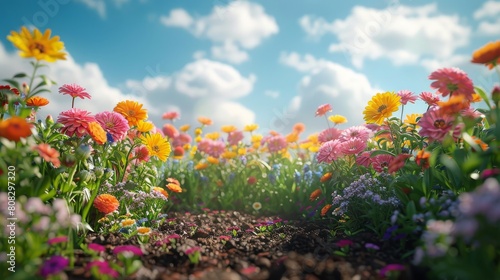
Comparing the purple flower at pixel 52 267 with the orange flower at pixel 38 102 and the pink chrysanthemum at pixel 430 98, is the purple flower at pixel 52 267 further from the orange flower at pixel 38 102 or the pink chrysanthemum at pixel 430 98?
the pink chrysanthemum at pixel 430 98

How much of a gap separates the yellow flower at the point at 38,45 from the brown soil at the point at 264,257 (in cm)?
141

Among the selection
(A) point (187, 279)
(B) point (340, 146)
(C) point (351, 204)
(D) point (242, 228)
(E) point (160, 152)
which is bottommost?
(A) point (187, 279)

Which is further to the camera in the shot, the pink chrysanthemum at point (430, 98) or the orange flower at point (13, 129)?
the pink chrysanthemum at point (430, 98)

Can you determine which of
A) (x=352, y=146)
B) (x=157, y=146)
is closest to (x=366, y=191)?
(x=352, y=146)

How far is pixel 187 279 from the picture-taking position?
2.22 m

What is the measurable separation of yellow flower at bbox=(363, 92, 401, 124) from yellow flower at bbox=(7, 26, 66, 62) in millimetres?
2731

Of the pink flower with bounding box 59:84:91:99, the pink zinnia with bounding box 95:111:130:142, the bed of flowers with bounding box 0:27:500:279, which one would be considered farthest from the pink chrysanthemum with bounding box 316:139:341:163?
the pink flower with bounding box 59:84:91:99

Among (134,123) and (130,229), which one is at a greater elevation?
(134,123)

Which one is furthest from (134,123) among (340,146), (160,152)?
(340,146)

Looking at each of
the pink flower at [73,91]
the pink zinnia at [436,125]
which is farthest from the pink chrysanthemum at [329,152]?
the pink flower at [73,91]

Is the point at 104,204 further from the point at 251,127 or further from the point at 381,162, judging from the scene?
the point at 251,127

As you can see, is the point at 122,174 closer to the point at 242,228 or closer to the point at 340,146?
the point at 242,228

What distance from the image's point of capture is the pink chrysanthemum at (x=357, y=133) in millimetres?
4172

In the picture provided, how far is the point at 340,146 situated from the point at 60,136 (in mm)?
2685
